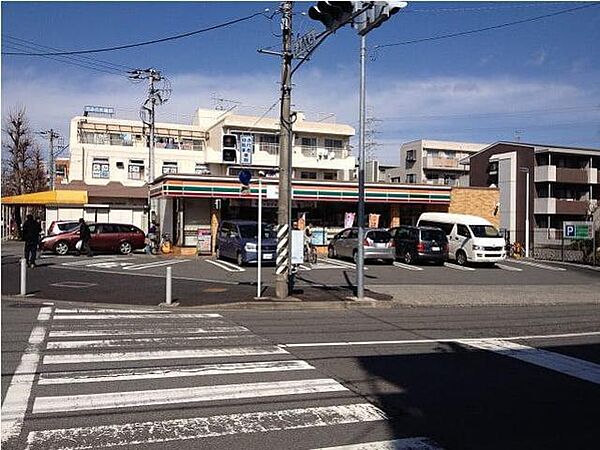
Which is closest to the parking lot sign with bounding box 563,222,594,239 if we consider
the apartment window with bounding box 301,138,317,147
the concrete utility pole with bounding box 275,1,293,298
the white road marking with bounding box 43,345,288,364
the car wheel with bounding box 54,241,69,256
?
the concrete utility pole with bounding box 275,1,293,298

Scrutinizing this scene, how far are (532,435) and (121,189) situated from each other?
146ft

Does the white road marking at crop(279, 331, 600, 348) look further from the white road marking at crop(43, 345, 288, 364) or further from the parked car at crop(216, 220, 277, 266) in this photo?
the parked car at crop(216, 220, 277, 266)

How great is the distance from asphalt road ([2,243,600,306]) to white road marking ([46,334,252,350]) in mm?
4291

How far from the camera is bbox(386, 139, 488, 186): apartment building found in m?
73.2

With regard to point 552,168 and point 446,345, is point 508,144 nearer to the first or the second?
point 552,168

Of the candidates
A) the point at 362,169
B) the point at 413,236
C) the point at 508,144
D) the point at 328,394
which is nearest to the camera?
the point at 328,394

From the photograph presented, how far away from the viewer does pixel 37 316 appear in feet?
40.4

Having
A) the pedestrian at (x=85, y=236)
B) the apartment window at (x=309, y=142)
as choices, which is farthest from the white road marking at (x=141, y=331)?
the apartment window at (x=309, y=142)

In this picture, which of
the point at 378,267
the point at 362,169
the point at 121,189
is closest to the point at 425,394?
the point at 362,169

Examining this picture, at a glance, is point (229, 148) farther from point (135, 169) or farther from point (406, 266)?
point (135, 169)

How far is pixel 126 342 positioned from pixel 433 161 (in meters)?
66.6

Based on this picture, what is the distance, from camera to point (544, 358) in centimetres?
941

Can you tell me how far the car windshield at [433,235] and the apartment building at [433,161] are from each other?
4456cm

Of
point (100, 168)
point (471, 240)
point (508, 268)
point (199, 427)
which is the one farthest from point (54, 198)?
point (199, 427)
